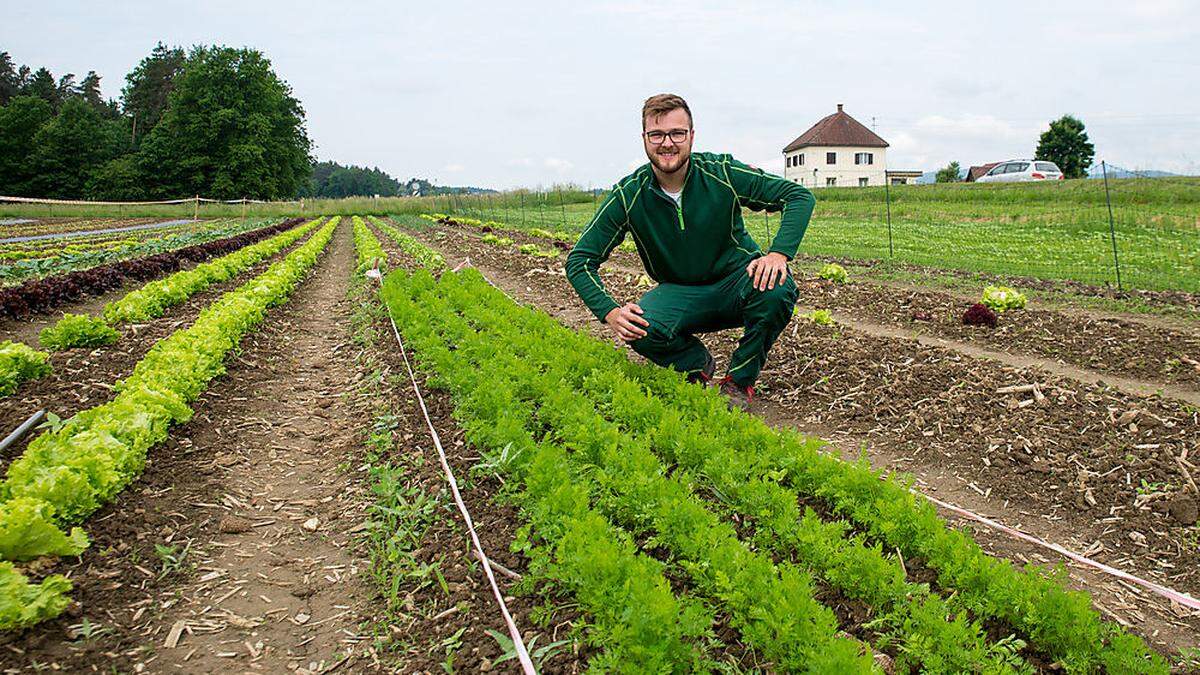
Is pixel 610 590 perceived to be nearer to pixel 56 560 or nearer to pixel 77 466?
pixel 56 560

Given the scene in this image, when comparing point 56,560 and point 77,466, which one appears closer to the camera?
point 56,560

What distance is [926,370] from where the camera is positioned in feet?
19.4

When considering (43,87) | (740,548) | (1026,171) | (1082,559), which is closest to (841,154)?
(1026,171)

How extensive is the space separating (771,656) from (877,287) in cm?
897

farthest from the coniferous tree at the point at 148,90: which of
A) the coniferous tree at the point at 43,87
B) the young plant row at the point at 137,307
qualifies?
the young plant row at the point at 137,307

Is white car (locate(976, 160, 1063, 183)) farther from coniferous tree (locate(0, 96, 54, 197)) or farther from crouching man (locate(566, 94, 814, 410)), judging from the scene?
coniferous tree (locate(0, 96, 54, 197))

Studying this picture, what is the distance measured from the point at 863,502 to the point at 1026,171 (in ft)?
129

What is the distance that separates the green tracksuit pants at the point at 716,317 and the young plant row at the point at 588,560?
4.17 ft

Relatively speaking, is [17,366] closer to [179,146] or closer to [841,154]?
[841,154]

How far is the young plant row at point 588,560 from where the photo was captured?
2475mm

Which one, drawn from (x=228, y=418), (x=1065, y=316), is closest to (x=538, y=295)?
(x=228, y=418)

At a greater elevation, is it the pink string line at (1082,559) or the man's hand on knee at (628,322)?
the man's hand on knee at (628,322)

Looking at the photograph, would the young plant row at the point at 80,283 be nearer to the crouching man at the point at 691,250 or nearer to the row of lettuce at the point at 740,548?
the row of lettuce at the point at 740,548

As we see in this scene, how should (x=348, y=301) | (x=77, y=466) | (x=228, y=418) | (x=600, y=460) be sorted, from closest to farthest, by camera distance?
1. (x=77, y=466)
2. (x=600, y=460)
3. (x=228, y=418)
4. (x=348, y=301)
